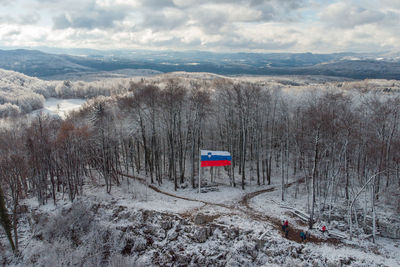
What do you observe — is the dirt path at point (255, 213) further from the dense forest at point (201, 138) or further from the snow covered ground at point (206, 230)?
the dense forest at point (201, 138)

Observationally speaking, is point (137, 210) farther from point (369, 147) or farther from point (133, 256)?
point (369, 147)

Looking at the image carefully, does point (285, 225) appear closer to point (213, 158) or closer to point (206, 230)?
point (206, 230)

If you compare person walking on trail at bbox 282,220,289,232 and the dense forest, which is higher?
the dense forest

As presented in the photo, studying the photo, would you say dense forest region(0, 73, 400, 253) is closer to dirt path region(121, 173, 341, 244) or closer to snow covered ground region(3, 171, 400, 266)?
Answer: dirt path region(121, 173, 341, 244)

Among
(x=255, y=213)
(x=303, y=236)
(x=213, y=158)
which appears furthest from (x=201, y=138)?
(x=303, y=236)

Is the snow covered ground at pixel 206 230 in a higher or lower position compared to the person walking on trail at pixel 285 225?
lower

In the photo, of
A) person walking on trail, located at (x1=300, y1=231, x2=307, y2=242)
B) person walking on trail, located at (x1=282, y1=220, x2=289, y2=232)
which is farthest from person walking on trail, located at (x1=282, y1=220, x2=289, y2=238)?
person walking on trail, located at (x1=300, y1=231, x2=307, y2=242)

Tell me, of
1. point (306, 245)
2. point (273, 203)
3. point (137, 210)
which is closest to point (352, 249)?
point (306, 245)

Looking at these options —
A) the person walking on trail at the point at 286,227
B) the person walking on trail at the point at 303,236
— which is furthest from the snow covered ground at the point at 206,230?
the person walking on trail at the point at 303,236
